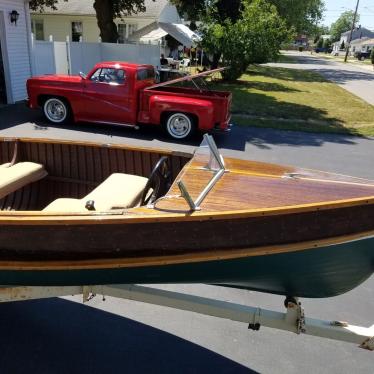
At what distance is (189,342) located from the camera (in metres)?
3.31

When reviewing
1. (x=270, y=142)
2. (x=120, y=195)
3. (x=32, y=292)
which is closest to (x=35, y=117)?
(x=270, y=142)

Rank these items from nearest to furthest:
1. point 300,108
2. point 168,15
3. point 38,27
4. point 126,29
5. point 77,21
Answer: point 300,108 → point 77,21 → point 38,27 → point 126,29 → point 168,15

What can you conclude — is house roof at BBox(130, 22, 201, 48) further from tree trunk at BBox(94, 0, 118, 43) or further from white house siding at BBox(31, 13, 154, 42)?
tree trunk at BBox(94, 0, 118, 43)

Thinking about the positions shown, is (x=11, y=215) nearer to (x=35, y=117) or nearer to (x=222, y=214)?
(x=222, y=214)

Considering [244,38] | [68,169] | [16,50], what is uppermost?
[244,38]

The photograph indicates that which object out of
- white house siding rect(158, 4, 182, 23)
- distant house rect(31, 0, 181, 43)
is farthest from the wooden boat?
white house siding rect(158, 4, 182, 23)

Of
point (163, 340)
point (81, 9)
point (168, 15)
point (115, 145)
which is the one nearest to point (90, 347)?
point (163, 340)

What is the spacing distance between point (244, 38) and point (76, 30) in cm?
1301

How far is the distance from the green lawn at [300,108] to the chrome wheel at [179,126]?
9.28 feet

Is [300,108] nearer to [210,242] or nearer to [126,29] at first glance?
[210,242]

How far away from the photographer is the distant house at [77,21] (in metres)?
26.5

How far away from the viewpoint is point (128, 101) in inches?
379

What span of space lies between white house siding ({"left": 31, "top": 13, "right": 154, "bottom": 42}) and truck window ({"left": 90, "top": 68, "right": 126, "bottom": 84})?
18423mm

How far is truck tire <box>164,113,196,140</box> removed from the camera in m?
9.45
